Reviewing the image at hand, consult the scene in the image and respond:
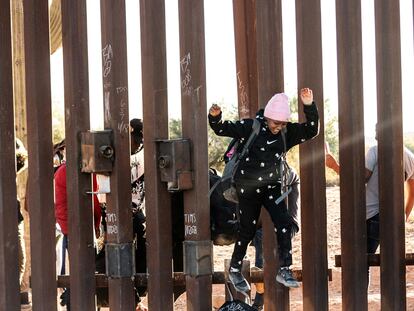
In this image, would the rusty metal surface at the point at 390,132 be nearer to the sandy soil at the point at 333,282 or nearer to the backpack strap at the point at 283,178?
the backpack strap at the point at 283,178

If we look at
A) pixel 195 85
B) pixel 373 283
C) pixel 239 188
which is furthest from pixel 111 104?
pixel 373 283

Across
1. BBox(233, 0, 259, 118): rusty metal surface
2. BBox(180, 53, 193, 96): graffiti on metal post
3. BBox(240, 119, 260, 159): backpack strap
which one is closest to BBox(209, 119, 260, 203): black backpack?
BBox(240, 119, 260, 159): backpack strap

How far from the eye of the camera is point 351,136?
6.71 metres

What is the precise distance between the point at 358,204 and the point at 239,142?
3.44 feet

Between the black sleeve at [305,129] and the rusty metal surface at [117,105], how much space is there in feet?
4.19

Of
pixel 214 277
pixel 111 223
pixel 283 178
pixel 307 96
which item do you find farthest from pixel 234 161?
pixel 111 223

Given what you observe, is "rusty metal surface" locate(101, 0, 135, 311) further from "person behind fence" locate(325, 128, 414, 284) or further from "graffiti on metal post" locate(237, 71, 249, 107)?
"person behind fence" locate(325, 128, 414, 284)

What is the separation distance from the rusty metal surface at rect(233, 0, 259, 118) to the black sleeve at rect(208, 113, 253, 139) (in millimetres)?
1010

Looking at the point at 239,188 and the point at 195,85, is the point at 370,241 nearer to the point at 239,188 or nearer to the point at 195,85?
the point at 239,188

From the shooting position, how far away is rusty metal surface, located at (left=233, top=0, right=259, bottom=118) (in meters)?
7.44

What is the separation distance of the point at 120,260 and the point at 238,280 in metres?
0.96

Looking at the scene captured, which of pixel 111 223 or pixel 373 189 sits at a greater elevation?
pixel 373 189

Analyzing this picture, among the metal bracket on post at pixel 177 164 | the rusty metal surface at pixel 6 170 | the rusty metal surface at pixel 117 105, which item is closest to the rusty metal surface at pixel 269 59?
the metal bracket on post at pixel 177 164

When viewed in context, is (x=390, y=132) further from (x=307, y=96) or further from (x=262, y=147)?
(x=262, y=147)
